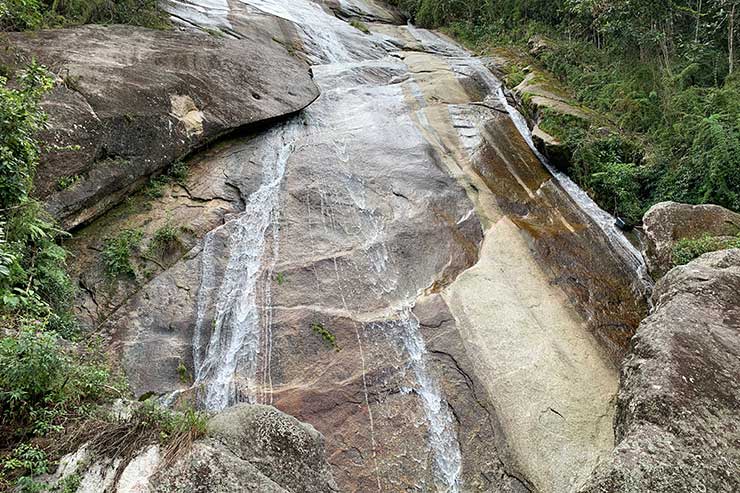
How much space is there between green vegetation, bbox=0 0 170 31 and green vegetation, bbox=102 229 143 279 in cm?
460

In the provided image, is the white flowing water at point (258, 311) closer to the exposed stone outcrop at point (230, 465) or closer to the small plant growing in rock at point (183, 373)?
the small plant growing in rock at point (183, 373)

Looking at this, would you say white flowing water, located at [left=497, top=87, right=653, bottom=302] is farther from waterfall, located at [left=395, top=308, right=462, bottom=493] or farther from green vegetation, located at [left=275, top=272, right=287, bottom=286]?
green vegetation, located at [left=275, top=272, right=287, bottom=286]

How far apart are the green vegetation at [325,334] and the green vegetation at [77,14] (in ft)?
25.1

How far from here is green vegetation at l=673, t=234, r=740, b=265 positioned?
25.2 ft

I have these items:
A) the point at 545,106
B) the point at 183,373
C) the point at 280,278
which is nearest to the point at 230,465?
the point at 183,373

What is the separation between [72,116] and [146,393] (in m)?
4.84

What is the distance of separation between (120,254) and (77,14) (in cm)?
809

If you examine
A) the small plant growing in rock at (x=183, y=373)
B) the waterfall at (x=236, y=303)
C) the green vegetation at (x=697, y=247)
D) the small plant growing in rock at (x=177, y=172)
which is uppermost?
the green vegetation at (x=697, y=247)

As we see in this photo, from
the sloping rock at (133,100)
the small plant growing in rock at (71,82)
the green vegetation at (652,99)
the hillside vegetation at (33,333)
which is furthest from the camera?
the green vegetation at (652,99)

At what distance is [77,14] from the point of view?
38.7ft

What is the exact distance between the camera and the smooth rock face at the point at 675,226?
26.6ft

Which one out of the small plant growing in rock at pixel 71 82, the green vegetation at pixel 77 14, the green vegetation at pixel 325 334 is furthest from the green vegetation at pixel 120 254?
the green vegetation at pixel 77 14

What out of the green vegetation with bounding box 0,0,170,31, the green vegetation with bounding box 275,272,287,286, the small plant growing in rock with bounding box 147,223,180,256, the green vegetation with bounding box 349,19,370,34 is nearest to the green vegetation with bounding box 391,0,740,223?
the green vegetation with bounding box 275,272,287,286

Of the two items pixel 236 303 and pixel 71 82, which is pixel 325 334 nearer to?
pixel 236 303
